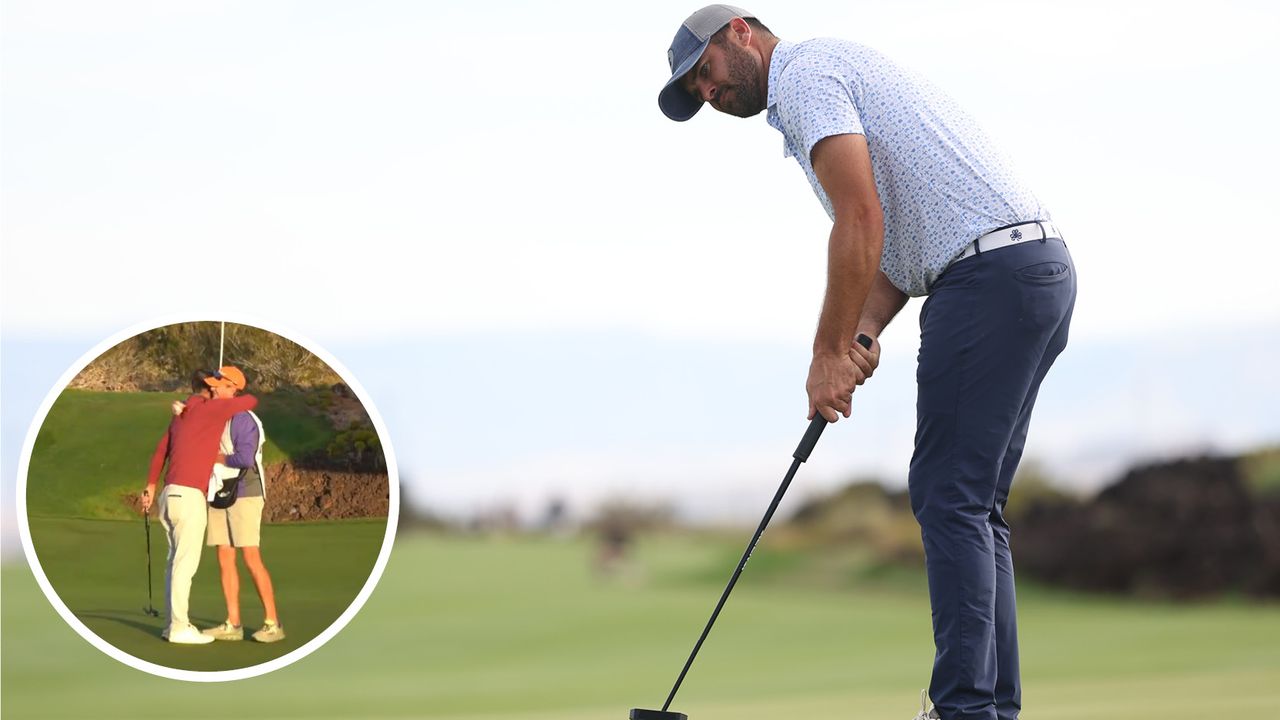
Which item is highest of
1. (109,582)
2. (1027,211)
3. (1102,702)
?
(1027,211)

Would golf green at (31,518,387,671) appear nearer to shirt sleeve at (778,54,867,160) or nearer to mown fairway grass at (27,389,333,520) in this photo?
mown fairway grass at (27,389,333,520)

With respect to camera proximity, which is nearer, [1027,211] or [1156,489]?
[1027,211]

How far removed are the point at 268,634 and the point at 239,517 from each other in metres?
0.38

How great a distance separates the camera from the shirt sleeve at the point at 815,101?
9.43 feet

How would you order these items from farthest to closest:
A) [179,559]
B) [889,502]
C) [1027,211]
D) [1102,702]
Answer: [889,502] → [1102,702] → [179,559] → [1027,211]

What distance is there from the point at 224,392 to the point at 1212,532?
7.05 m

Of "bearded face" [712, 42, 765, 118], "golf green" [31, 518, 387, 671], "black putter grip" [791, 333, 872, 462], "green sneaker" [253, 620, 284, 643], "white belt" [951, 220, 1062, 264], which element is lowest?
"green sneaker" [253, 620, 284, 643]

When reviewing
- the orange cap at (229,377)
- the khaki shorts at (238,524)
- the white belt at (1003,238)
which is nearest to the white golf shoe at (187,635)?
the khaki shorts at (238,524)

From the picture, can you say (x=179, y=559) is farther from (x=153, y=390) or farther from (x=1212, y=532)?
(x=1212, y=532)

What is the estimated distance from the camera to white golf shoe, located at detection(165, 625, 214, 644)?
Result: 157 inches

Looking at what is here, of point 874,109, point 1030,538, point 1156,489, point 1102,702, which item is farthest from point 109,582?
point 1156,489

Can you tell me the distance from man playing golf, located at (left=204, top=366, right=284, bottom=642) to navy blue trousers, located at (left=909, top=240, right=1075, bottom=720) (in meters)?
2.03

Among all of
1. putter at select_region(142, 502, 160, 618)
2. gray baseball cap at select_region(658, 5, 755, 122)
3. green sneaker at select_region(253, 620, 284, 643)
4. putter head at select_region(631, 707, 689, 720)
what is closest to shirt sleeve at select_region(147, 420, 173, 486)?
putter at select_region(142, 502, 160, 618)

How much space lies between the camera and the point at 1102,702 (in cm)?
527
